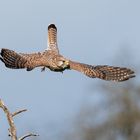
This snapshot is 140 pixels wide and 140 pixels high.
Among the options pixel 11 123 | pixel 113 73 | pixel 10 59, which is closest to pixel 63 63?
pixel 10 59

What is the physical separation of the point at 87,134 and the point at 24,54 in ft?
63.2

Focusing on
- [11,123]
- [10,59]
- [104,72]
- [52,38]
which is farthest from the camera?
[52,38]

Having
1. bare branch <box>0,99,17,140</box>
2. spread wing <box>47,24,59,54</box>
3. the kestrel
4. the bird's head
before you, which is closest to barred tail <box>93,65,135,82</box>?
the kestrel

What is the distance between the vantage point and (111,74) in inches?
686

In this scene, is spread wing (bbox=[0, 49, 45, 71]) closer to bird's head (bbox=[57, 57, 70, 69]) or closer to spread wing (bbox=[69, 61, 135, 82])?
bird's head (bbox=[57, 57, 70, 69])

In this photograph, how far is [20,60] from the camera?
57.3 ft

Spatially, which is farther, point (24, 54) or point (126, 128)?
point (126, 128)

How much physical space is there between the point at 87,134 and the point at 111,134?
3.86ft

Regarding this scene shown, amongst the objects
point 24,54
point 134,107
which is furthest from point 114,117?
point 24,54

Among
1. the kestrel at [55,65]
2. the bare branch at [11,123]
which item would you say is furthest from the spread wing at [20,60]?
the bare branch at [11,123]

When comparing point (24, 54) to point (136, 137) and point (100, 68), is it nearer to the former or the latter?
point (100, 68)

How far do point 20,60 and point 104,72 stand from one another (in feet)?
3.83

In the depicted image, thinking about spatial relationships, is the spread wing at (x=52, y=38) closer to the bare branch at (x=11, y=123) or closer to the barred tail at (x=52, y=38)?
the barred tail at (x=52, y=38)

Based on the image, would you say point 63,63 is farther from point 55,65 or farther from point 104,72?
point 104,72
